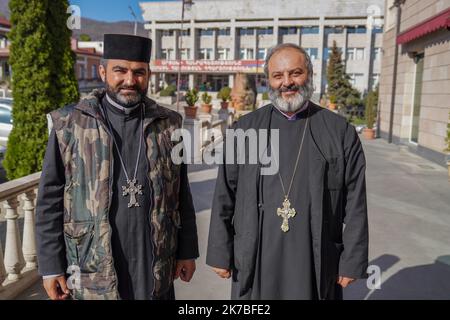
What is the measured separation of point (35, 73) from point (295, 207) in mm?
4239

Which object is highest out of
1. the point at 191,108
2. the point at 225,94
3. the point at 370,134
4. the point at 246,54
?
the point at 246,54

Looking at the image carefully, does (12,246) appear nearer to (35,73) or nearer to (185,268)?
(185,268)

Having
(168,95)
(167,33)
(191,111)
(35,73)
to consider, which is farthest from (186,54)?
(35,73)

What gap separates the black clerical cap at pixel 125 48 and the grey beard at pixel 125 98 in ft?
0.60

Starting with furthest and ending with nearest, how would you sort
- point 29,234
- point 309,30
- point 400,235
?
point 309,30 → point 400,235 → point 29,234

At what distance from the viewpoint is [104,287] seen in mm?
2127

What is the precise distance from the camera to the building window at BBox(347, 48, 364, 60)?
149 feet

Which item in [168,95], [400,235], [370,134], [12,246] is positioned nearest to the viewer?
[12,246]

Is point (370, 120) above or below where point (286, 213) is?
above

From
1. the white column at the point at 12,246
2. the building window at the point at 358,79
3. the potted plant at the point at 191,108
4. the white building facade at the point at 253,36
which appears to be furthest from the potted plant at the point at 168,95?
the white column at the point at 12,246

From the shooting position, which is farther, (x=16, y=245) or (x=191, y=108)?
(x=191, y=108)

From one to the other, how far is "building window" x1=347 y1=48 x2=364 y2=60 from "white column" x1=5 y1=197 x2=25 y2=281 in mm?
46913

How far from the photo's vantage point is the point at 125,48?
2164 mm

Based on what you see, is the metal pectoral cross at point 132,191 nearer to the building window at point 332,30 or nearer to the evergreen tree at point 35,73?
the evergreen tree at point 35,73
